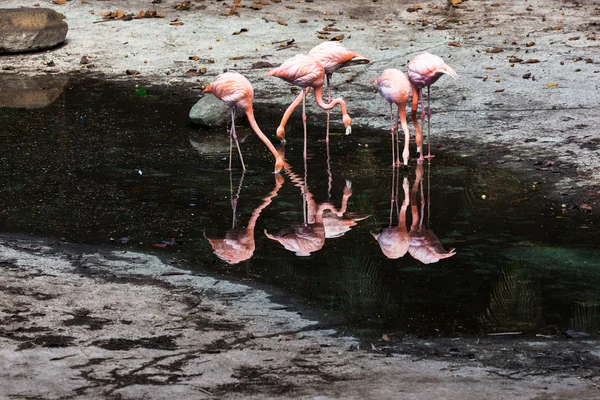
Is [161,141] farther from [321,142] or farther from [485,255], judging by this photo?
[485,255]

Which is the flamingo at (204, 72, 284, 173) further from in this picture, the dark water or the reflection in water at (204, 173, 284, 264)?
the reflection in water at (204, 173, 284, 264)

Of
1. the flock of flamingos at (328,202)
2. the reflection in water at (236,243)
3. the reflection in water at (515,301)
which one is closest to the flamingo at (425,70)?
the flock of flamingos at (328,202)

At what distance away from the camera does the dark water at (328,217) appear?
16.5 feet

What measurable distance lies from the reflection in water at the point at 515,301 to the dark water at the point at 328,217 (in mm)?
11

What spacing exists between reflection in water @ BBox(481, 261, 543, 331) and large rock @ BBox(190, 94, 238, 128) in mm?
4734

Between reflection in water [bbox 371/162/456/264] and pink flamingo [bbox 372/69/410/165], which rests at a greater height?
pink flamingo [bbox 372/69/410/165]

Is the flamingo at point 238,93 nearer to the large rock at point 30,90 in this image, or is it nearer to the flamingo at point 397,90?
the flamingo at point 397,90

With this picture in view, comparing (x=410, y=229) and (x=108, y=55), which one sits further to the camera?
(x=108, y=55)

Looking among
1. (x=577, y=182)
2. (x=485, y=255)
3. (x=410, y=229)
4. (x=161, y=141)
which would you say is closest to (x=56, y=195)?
(x=161, y=141)

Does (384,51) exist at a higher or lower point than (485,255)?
higher

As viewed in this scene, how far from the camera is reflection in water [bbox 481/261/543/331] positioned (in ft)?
15.5

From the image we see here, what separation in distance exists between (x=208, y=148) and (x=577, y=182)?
11.5 feet

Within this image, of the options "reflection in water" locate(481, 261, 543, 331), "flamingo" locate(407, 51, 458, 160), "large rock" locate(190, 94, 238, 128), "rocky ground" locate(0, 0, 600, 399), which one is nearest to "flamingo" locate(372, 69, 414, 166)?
"flamingo" locate(407, 51, 458, 160)

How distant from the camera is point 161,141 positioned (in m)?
9.10
